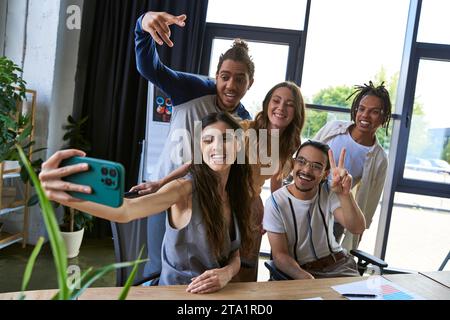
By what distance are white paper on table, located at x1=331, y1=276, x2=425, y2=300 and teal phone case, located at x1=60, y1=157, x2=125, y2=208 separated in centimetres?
100

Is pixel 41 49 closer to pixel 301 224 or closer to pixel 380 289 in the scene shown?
pixel 301 224

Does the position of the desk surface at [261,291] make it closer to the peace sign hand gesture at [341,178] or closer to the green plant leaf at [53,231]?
the peace sign hand gesture at [341,178]

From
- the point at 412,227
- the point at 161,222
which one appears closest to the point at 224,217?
the point at 161,222

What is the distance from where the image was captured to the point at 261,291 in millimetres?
1213

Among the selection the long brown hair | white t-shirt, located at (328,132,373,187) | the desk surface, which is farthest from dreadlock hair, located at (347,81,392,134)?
the desk surface

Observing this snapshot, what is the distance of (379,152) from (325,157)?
0.82 m

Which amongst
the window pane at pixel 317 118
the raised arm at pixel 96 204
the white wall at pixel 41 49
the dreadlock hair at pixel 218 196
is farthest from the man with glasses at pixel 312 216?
the white wall at pixel 41 49

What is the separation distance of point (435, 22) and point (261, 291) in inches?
133

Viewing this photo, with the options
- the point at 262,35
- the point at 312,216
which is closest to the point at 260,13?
the point at 262,35

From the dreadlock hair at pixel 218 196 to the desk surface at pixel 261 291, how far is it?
21 centimetres

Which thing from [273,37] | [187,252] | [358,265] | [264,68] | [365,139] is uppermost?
[273,37]

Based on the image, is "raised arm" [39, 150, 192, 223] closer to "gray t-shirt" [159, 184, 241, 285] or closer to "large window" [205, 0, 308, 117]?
"gray t-shirt" [159, 184, 241, 285]
